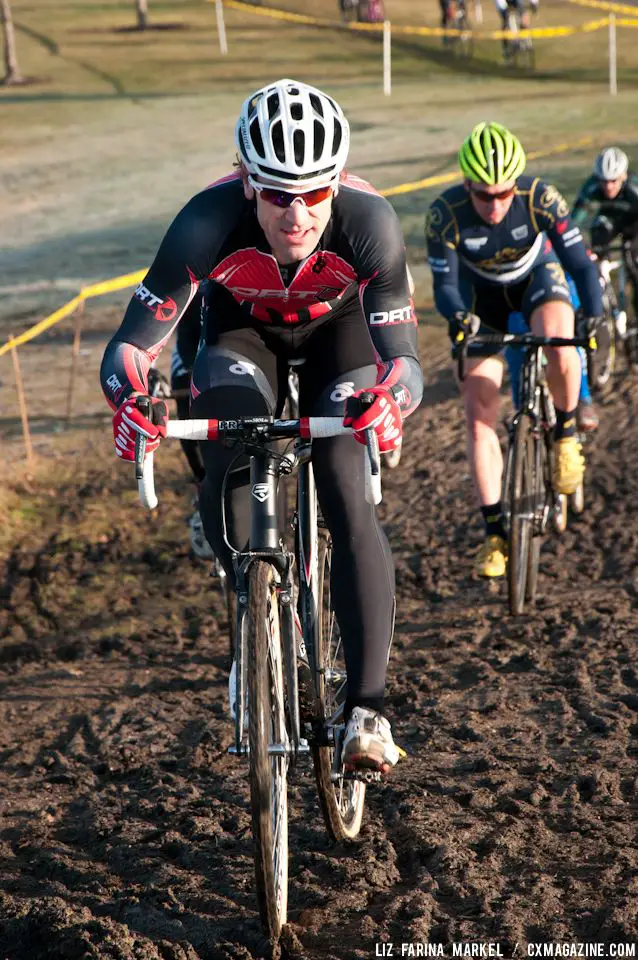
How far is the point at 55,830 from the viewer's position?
4.59 metres

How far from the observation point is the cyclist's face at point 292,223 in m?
3.81

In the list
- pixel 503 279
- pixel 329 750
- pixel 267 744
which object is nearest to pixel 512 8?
pixel 503 279

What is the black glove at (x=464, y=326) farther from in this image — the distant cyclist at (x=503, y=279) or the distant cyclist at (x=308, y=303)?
the distant cyclist at (x=308, y=303)

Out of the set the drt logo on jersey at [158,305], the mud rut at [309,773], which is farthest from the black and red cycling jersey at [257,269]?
the mud rut at [309,773]

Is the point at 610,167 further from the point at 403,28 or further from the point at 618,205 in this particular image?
the point at 403,28

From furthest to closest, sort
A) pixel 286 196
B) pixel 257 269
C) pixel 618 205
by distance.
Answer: pixel 618 205 < pixel 257 269 < pixel 286 196

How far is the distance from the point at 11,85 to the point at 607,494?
26.0 m

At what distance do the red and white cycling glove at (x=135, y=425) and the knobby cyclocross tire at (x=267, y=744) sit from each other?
19.8 inches

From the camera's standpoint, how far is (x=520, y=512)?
21.0 feet

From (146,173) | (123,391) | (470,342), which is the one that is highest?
(123,391)

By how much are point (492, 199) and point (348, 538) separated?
333 cm

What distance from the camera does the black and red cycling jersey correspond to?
12.8 ft

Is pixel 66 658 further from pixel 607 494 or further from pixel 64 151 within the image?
pixel 64 151

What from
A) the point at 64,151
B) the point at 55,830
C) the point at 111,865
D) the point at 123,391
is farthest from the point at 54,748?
the point at 64,151
